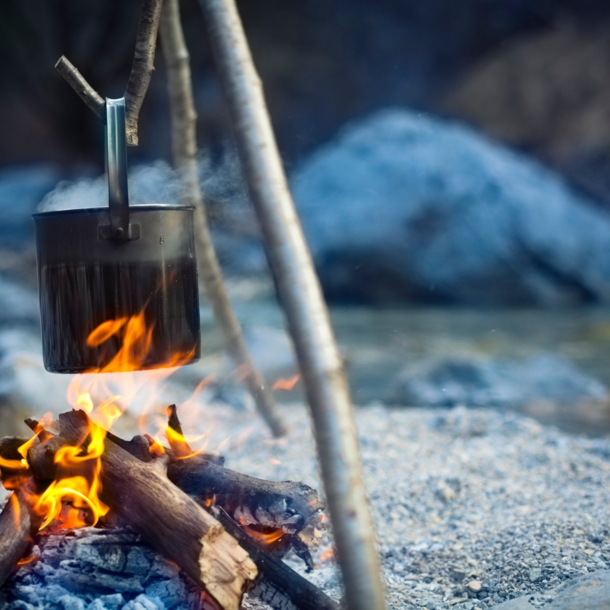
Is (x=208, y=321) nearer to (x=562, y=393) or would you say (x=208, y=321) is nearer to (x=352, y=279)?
(x=352, y=279)

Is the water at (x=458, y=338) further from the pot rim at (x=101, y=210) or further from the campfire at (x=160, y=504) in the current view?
the pot rim at (x=101, y=210)

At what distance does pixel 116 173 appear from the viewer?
152 centimetres

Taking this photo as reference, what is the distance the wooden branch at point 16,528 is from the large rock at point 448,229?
8335 millimetres

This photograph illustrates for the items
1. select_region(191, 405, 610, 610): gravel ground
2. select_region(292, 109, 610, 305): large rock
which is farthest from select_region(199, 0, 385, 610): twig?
select_region(292, 109, 610, 305): large rock

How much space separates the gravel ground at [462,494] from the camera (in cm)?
198

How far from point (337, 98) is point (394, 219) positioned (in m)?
5.01

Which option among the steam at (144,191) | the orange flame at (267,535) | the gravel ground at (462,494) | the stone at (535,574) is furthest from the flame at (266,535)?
the steam at (144,191)

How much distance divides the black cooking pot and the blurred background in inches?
47.9

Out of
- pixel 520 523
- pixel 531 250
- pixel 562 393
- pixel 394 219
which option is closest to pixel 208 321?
pixel 394 219

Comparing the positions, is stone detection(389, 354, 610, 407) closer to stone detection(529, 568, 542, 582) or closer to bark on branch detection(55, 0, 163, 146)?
stone detection(529, 568, 542, 582)

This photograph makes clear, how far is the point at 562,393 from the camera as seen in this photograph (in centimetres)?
490

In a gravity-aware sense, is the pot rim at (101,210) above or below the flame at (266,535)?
above

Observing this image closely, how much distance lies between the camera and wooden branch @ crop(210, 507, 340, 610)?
1.53 meters

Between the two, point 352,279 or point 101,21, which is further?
point 101,21
